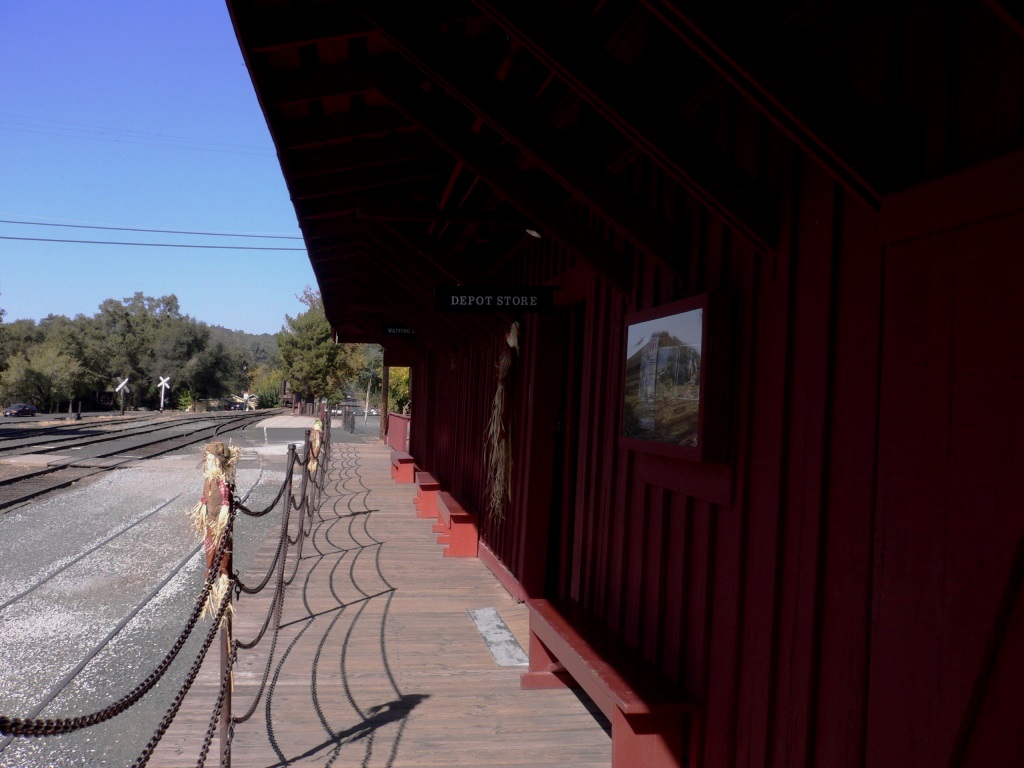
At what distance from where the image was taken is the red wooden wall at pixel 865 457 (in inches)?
69.8

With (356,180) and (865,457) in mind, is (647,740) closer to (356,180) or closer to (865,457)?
(865,457)

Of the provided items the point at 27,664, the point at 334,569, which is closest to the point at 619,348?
the point at 334,569

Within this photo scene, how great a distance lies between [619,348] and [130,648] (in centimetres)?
460

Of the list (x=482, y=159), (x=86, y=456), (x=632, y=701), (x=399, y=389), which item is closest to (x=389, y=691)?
(x=632, y=701)

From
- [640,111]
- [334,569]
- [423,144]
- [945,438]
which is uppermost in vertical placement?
[423,144]

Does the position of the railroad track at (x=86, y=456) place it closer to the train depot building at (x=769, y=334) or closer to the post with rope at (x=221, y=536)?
the post with rope at (x=221, y=536)

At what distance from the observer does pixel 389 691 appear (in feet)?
14.7

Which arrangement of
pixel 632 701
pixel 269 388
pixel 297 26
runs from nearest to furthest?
1. pixel 632 701
2. pixel 297 26
3. pixel 269 388

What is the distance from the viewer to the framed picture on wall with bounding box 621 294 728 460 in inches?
115

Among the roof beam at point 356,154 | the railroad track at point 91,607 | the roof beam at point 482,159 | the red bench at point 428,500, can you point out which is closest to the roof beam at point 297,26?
the roof beam at point 482,159

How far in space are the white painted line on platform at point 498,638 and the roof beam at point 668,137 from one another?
126 inches

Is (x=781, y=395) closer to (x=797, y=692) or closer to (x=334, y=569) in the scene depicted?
(x=797, y=692)

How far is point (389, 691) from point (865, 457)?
312 cm

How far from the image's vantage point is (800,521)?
8.09ft
